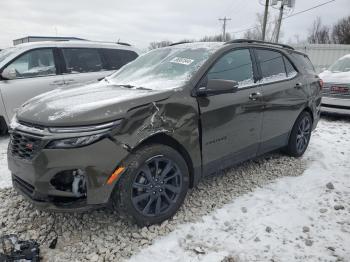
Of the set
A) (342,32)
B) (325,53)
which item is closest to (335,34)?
(342,32)

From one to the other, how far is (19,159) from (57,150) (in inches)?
18.9

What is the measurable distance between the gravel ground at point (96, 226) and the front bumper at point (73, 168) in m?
0.40

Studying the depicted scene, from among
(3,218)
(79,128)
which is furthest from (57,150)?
(3,218)

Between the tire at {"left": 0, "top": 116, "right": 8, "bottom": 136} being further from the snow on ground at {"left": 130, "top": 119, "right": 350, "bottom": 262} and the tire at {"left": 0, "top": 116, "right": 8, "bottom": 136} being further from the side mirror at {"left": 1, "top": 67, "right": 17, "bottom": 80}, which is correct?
the snow on ground at {"left": 130, "top": 119, "right": 350, "bottom": 262}

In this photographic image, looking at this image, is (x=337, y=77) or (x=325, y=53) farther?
(x=325, y=53)

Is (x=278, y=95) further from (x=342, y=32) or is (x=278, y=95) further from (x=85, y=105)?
(x=342, y=32)

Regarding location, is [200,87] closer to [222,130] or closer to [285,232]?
[222,130]

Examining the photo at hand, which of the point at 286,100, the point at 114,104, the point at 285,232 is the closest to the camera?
the point at 114,104

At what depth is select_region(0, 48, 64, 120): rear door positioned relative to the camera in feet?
19.0

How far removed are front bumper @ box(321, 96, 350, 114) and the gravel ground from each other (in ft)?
16.8

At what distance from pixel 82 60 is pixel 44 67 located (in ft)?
2.54

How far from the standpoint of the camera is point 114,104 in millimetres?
2736

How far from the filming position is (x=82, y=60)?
663cm

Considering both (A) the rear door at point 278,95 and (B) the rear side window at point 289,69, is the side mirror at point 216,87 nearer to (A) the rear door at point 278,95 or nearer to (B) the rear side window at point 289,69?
(A) the rear door at point 278,95
